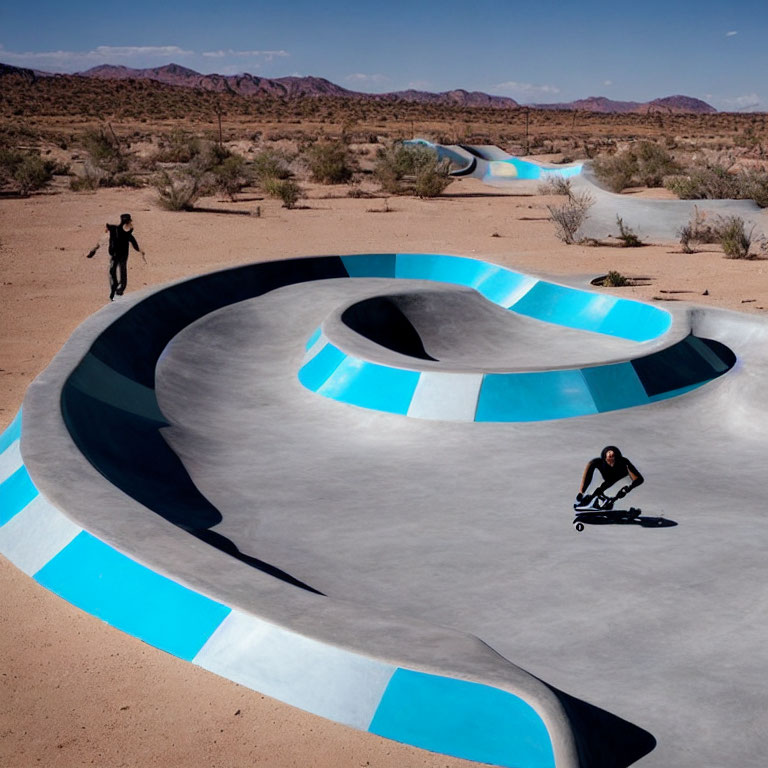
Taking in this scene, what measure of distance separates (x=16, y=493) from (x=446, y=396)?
5.11 metres

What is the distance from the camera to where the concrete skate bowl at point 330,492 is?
515 cm

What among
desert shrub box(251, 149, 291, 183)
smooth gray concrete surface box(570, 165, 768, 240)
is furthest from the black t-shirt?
desert shrub box(251, 149, 291, 183)

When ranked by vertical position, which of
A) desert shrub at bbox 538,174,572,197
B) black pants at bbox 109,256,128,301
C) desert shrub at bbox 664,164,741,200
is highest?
desert shrub at bbox 664,164,741,200

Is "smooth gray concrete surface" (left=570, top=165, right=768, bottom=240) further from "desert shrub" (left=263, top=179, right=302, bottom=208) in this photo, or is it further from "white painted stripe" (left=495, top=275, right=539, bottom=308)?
"white painted stripe" (left=495, top=275, right=539, bottom=308)

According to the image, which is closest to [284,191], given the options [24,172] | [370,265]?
[24,172]

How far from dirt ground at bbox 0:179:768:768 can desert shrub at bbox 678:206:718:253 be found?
Answer: 0.50 meters

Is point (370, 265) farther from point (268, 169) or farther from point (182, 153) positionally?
point (182, 153)

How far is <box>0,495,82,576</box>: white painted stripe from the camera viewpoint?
6.96 m

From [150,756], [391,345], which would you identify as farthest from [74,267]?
[150,756]

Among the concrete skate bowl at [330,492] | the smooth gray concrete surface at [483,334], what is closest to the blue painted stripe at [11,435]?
the concrete skate bowl at [330,492]

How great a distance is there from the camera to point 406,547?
794cm

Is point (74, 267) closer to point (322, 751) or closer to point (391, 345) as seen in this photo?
point (391, 345)

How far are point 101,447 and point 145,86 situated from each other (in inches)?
4370

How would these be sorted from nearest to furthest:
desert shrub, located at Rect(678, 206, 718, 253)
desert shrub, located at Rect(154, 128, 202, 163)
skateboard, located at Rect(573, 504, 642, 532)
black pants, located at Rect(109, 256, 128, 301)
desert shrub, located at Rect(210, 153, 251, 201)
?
skateboard, located at Rect(573, 504, 642, 532), black pants, located at Rect(109, 256, 128, 301), desert shrub, located at Rect(678, 206, 718, 253), desert shrub, located at Rect(210, 153, 251, 201), desert shrub, located at Rect(154, 128, 202, 163)
